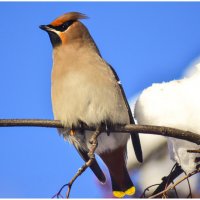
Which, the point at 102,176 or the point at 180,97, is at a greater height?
the point at 180,97

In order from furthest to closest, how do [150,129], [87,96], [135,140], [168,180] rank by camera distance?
[135,140]
[87,96]
[168,180]
[150,129]

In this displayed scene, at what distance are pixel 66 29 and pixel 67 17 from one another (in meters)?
0.06

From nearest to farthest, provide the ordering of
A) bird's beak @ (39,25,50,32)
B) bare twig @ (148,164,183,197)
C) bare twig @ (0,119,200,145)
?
bare twig @ (0,119,200,145) < bare twig @ (148,164,183,197) < bird's beak @ (39,25,50,32)

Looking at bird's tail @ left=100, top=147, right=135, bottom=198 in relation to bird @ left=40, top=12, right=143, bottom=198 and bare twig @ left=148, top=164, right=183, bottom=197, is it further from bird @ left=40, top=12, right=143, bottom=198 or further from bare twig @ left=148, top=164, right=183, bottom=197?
bare twig @ left=148, top=164, right=183, bottom=197

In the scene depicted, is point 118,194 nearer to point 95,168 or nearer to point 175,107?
point 95,168

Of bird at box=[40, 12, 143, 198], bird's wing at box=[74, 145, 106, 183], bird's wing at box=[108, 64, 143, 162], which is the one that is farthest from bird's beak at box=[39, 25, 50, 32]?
bird's wing at box=[74, 145, 106, 183]

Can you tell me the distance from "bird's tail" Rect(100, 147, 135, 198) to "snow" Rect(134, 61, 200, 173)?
471mm

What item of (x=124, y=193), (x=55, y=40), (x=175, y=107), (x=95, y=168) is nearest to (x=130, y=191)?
(x=124, y=193)

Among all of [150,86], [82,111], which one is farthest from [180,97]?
[82,111]

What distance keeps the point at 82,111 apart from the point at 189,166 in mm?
532

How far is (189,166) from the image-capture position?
166 cm

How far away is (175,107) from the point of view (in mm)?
1771

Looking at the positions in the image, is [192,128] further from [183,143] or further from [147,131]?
[147,131]

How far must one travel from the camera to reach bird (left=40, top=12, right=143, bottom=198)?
2025 mm
